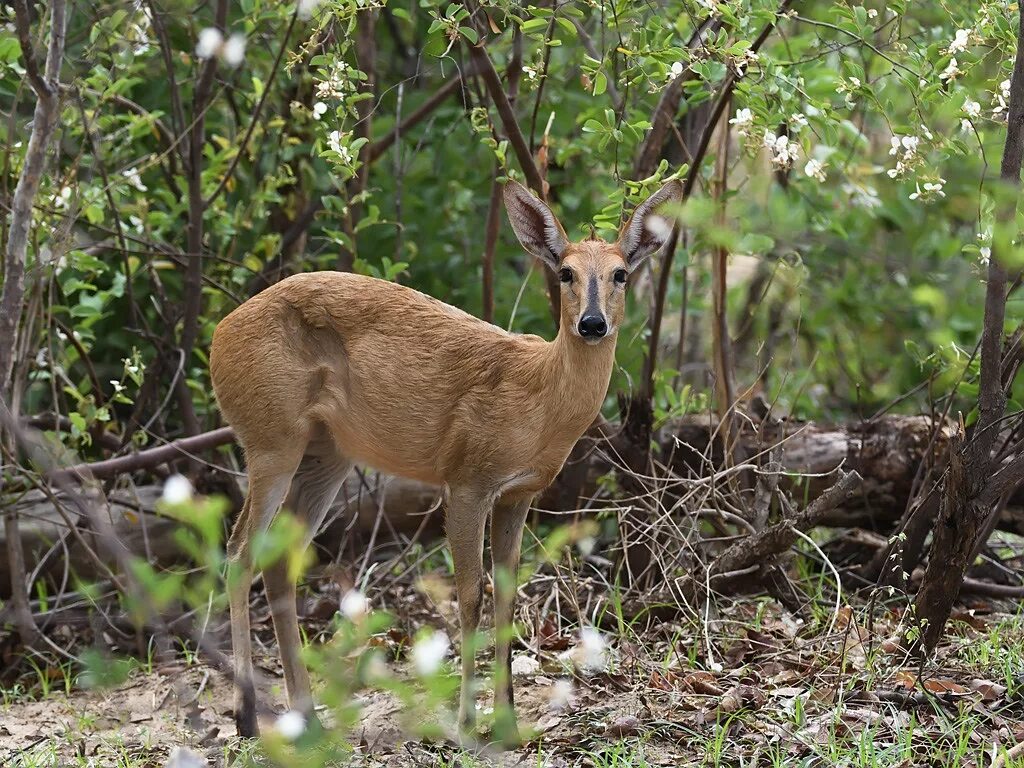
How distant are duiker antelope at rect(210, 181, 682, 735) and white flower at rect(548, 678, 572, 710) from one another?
187 millimetres

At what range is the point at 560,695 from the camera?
4.52 metres

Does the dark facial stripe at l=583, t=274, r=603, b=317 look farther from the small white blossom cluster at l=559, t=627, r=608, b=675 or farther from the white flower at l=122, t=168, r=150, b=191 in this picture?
the white flower at l=122, t=168, r=150, b=191

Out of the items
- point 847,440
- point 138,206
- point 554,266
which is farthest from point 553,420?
point 138,206

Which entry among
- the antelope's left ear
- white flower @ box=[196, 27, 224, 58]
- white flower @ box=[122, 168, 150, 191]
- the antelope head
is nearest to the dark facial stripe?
the antelope head

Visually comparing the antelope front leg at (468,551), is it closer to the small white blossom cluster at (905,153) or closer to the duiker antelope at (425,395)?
the duiker antelope at (425,395)

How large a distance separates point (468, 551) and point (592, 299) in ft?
3.47

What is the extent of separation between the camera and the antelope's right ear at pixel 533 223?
184 inches

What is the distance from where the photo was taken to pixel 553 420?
460cm

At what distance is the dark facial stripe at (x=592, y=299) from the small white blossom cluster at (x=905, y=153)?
1317mm

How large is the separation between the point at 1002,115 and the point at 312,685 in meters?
3.62

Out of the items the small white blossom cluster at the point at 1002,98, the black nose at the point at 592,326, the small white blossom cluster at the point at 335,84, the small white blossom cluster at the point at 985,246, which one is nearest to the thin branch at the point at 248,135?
the small white blossom cluster at the point at 335,84

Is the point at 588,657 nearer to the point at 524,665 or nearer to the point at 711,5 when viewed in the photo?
the point at 524,665

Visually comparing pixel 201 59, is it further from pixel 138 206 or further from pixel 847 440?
pixel 847 440

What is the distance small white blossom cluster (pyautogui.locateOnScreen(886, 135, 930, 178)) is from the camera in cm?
484
